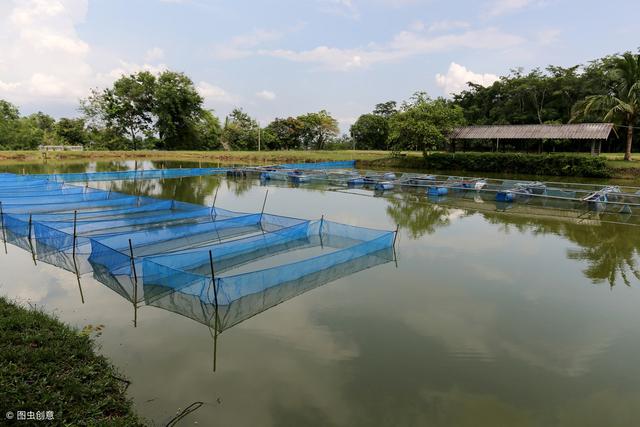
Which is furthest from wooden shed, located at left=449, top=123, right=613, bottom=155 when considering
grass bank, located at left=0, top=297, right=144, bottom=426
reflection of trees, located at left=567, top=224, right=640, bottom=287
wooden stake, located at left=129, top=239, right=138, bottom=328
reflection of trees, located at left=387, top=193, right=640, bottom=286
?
grass bank, located at left=0, top=297, right=144, bottom=426

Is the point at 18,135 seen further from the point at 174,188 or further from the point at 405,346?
the point at 405,346

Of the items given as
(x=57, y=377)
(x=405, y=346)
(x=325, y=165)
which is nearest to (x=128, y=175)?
(x=325, y=165)

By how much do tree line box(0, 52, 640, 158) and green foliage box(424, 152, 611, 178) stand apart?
160cm

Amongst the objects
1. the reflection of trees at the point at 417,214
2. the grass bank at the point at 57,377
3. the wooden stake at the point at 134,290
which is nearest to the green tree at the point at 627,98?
the reflection of trees at the point at 417,214

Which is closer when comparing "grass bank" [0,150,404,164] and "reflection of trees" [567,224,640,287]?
"reflection of trees" [567,224,640,287]

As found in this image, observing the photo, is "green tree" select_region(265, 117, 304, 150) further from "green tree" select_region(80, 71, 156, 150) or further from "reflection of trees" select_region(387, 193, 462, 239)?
"reflection of trees" select_region(387, 193, 462, 239)

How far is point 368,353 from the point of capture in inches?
219

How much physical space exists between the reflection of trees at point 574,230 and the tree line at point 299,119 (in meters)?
15.5

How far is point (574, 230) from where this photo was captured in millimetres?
12836

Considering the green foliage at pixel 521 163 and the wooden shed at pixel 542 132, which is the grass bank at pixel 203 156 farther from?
the wooden shed at pixel 542 132

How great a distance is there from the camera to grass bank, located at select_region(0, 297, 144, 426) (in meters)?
3.82

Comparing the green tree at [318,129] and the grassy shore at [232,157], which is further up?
the green tree at [318,129]

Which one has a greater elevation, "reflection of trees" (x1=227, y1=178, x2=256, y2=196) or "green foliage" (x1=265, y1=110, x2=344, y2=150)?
"green foliage" (x1=265, y1=110, x2=344, y2=150)

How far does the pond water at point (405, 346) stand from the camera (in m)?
4.49
